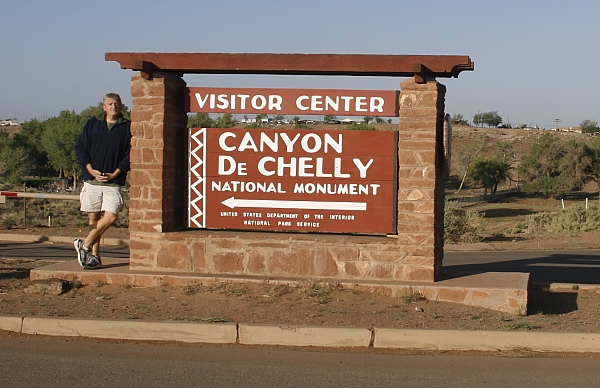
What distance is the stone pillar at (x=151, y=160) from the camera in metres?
9.73

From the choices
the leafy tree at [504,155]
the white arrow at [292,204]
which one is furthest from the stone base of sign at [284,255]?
the leafy tree at [504,155]

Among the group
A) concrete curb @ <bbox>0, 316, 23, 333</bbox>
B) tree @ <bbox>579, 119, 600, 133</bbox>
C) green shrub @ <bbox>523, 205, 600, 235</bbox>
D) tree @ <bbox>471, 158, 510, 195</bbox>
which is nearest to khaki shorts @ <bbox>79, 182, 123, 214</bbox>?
concrete curb @ <bbox>0, 316, 23, 333</bbox>

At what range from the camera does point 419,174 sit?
30.4ft

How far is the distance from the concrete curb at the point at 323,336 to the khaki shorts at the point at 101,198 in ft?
7.44

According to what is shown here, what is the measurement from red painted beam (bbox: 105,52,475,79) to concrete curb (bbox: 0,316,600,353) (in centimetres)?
316

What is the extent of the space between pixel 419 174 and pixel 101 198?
3.93 metres

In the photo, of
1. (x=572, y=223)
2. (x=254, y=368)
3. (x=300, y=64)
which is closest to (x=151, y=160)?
(x=300, y=64)

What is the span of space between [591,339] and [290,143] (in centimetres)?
418

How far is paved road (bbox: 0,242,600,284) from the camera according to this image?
42.7 ft

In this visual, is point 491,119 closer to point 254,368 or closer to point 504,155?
point 504,155

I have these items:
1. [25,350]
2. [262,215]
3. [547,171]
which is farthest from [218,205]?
[547,171]

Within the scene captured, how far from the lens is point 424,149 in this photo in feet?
30.3

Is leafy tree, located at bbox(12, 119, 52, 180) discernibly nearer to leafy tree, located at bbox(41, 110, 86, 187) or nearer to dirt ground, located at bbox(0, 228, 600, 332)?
leafy tree, located at bbox(41, 110, 86, 187)

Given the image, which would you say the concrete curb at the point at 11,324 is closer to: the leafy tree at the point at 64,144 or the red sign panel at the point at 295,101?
the red sign panel at the point at 295,101
